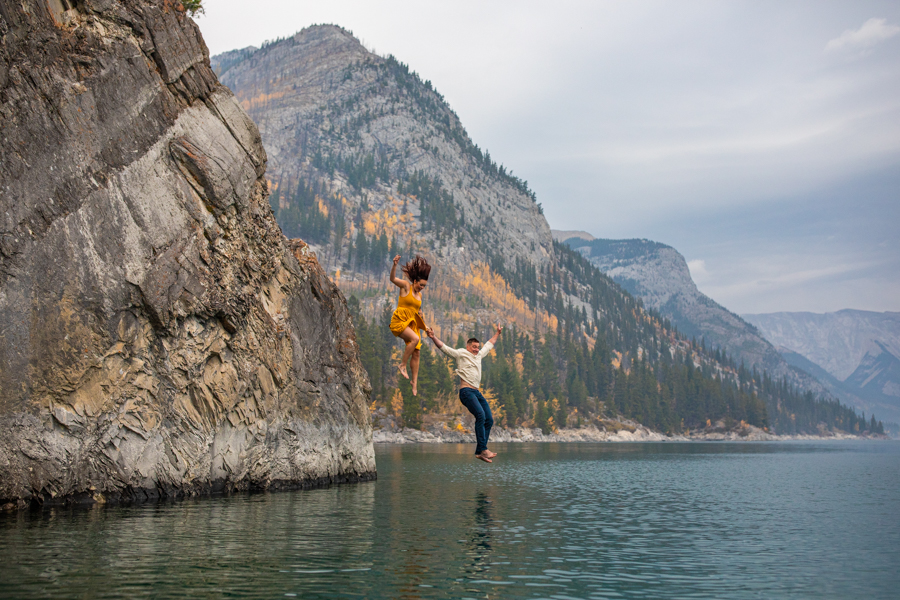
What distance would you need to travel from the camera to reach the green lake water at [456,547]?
572 inches

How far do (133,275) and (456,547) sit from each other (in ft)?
57.7

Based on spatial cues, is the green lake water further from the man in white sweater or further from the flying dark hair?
the flying dark hair

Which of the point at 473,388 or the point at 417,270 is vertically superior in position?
the point at 417,270

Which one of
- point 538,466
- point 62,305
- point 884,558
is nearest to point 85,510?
point 62,305

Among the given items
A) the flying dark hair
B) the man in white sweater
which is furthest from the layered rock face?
the man in white sweater

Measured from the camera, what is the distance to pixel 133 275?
92.9 ft

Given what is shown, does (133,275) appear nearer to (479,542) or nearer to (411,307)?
(411,307)

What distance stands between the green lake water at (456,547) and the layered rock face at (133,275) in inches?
112

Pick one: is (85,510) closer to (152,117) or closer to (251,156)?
(152,117)

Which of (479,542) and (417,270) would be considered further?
(479,542)

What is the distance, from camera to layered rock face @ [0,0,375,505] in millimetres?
25594

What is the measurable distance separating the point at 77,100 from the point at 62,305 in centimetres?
852

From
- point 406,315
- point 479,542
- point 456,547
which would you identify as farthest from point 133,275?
point 479,542

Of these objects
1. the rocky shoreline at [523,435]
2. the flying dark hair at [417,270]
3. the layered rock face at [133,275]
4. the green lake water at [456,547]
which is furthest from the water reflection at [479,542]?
the rocky shoreline at [523,435]
